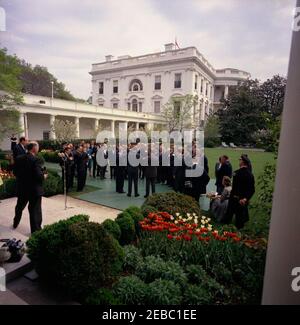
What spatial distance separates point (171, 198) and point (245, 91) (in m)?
35.4

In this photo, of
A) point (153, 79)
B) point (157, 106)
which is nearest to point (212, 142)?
Result: point (157, 106)

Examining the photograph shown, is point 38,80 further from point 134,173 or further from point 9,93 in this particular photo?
point 134,173

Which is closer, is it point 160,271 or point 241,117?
point 160,271

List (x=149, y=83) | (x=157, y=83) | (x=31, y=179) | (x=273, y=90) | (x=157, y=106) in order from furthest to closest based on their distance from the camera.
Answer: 1. (x=149, y=83)
2. (x=157, y=106)
3. (x=157, y=83)
4. (x=273, y=90)
5. (x=31, y=179)

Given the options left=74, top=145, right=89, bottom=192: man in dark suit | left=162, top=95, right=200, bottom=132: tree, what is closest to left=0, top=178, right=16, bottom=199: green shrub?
left=74, top=145, right=89, bottom=192: man in dark suit

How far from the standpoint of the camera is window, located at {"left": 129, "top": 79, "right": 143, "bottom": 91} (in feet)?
155

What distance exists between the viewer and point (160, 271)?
3682mm

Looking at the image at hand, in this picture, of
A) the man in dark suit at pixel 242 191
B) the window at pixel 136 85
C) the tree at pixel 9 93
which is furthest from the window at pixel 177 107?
the man in dark suit at pixel 242 191

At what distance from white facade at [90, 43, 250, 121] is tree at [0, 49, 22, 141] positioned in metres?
32.0

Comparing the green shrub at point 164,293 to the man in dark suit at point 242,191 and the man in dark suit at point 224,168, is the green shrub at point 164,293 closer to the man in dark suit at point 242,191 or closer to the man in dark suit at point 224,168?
the man in dark suit at point 242,191

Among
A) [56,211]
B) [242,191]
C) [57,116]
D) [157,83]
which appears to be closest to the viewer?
[242,191]

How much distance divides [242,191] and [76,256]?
4.26 metres

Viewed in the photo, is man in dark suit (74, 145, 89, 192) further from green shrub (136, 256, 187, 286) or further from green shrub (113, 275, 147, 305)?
green shrub (113, 275, 147, 305)
